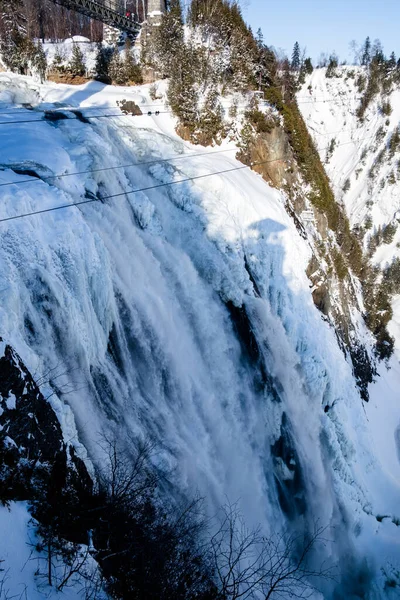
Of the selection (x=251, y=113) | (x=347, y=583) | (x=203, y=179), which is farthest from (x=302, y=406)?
(x=251, y=113)

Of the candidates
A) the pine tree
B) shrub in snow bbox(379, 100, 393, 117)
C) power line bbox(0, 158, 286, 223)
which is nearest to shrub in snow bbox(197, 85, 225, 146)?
power line bbox(0, 158, 286, 223)

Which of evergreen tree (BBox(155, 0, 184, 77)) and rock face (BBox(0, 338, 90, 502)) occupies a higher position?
evergreen tree (BBox(155, 0, 184, 77))

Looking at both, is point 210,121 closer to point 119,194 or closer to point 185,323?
point 119,194

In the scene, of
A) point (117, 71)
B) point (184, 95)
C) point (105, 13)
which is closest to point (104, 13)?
point (105, 13)

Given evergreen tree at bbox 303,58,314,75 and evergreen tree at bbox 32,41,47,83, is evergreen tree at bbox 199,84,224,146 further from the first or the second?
evergreen tree at bbox 303,58,314,75

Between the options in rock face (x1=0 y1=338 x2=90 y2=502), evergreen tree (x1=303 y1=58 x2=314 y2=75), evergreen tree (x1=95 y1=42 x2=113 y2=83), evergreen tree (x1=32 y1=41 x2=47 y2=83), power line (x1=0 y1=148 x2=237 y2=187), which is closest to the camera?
rock face (x1=0 y1=338 x2=90 y2=502)

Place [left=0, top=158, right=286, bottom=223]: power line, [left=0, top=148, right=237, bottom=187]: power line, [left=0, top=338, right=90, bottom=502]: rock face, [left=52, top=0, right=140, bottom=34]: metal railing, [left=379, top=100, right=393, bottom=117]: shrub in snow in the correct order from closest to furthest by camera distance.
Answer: [left=0, top=338, right=90, bottom=502]: rock face
[left=0, top=158, right=286, bottom=223]: power line
[left=0, top=148, right=237, bottom=187]: power line
[left=52, top=0, right=140, bottom=34]: metal railing
[left=379, top=100, right=393, bottom=117]: shrub in snow

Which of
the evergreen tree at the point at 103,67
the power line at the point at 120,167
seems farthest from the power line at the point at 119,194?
the evergreen tree at the point at 103,67
